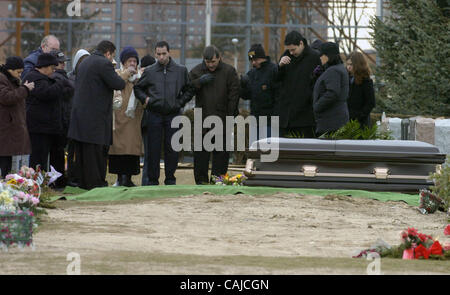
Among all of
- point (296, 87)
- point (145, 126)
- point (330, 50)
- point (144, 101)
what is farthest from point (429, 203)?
point (145, 126)

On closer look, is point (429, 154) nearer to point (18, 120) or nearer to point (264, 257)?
point (18, 120)

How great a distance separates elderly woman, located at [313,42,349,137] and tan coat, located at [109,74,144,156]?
2.50 meters

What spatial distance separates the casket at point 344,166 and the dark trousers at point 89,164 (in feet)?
6.61

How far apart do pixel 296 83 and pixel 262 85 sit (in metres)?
0.55

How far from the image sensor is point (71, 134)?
537 inches

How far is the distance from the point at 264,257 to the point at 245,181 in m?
5.68

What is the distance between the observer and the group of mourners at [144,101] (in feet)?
44.1

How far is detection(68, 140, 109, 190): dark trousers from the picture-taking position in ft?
44.8

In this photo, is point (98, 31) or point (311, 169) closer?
point (311, 169)

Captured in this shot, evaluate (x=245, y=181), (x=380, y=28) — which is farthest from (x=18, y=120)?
(x=380, y=28)

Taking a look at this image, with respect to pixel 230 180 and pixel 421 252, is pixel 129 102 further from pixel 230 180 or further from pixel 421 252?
pixel 421 252

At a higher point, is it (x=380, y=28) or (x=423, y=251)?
(x=380, y=28)

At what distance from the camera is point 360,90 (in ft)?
46.8

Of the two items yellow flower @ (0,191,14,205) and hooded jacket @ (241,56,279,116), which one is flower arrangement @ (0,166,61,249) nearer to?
yellow flower @ (0,191,14,205)
